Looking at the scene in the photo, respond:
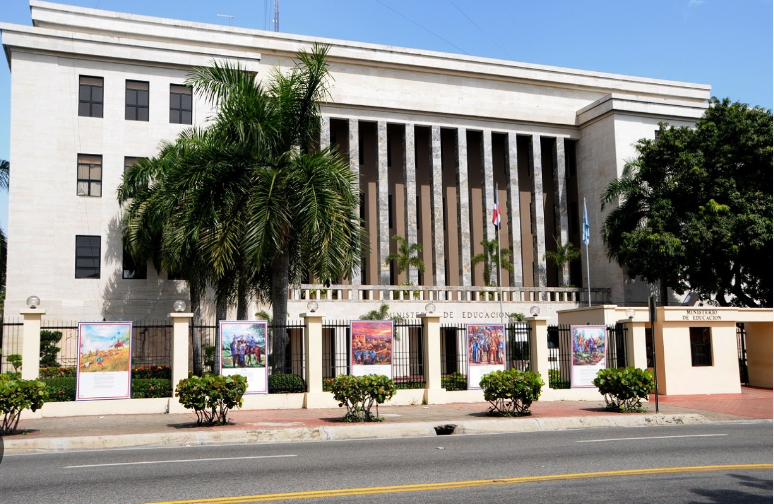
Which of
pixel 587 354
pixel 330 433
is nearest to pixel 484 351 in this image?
pixel 587 354

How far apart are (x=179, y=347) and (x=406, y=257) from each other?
19484 mm

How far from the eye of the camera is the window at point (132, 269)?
32.2 m

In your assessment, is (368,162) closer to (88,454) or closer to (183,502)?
(88,454)

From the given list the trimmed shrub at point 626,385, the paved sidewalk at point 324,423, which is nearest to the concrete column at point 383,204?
the paved sidewalk at point 324,423

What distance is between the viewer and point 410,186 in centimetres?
3894

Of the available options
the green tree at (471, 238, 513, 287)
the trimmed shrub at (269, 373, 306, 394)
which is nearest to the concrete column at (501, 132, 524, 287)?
the green tree at (471, 238, 513, 287)

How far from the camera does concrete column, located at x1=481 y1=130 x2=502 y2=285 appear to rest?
Answer: 130ft

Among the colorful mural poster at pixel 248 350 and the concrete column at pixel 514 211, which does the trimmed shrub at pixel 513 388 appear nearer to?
the colorful mural poster at pixel 248 350

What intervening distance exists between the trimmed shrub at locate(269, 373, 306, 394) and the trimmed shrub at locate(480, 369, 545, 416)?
213 inches

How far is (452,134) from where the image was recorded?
43.6m

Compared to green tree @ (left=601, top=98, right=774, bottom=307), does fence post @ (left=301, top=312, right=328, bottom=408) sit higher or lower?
lower

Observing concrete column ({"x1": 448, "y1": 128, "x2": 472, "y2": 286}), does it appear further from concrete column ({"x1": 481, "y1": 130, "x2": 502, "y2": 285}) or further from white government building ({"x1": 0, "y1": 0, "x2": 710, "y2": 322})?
concrete column ({"x1": 481, "y1": 130, "x2": 502, "y2": 285})

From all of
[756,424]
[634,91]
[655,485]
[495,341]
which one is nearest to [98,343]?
[495,341]

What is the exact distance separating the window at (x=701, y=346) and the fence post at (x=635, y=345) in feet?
6.93
